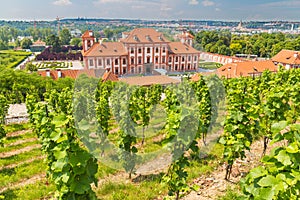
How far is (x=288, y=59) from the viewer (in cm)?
4372

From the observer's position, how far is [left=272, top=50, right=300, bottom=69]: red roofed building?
42.4 metres

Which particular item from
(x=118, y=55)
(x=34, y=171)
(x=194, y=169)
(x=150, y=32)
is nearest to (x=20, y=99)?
(x=118, y=55)

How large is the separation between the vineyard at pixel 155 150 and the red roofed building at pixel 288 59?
33794 millimetres

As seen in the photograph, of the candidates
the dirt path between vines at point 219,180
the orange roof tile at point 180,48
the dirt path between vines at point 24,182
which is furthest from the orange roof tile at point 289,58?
the dirt path between vines at point 24,182

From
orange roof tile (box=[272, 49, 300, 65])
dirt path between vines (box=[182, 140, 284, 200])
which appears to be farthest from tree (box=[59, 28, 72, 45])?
dirt path between vines (box=[182, 140, 284, 200])

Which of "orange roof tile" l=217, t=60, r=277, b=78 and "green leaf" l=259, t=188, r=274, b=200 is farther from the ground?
"green leaf" l=259, t=188, r=274, b=200

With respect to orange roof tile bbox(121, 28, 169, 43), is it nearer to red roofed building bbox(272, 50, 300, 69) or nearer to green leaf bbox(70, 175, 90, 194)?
red roofed building bbox(272, 50, 300, 69)

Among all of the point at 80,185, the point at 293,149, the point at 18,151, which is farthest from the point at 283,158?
the point at 18,151

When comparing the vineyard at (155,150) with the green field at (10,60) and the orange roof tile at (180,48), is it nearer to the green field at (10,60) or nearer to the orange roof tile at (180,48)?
the orange roof tile at (180,48)

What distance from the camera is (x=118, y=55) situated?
38.3 metres

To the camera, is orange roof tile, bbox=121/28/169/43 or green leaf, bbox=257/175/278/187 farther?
orange roof tile, bbox=121/28/169/43

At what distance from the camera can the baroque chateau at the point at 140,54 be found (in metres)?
33.5

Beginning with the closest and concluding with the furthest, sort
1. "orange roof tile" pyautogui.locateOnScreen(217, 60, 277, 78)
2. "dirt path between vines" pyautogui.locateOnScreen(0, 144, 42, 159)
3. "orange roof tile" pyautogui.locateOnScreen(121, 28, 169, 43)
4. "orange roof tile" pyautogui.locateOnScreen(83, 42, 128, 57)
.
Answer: "dirt path between vines" pyautogui.locateOnScreen(0, 144, 42, 159) < "orange roof tile" pyautogui.locateOnScreen(121, 28, 169, 43) < "orange roof tile" pyautogui.locateOnScreen(217, 60, 277, 78) < "orange roof tile" pyautogui.locateOnScreen(83, 42, 128, 57)

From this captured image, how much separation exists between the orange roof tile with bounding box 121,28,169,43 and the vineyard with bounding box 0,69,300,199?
1803 cm
